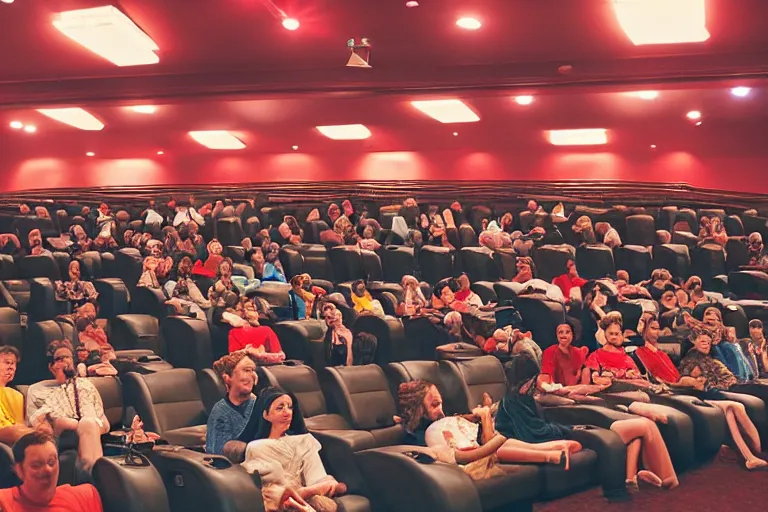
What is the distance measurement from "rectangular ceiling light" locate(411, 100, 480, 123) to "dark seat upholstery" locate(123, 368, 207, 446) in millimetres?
1370

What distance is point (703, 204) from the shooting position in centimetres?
317

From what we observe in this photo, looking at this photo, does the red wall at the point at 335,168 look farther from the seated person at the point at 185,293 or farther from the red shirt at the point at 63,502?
the red shirt at the point at 63,502

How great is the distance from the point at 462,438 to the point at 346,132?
1.38 metres

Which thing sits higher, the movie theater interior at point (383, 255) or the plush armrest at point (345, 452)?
the movie theater interior at point (383, 255)

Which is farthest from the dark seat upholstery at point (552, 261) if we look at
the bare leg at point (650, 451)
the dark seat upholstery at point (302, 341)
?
the dark seat upholstery at point (302, 341)

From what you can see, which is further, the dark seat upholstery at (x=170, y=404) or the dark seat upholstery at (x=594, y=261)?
the dark seat upholstery at (x=594, y=261)

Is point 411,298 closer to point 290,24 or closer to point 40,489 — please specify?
point 290,24

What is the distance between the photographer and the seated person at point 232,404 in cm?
254

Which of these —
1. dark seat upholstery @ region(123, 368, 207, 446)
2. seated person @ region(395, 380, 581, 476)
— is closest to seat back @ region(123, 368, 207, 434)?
dark seat upholstery @ region(123, 368, 207, 446)

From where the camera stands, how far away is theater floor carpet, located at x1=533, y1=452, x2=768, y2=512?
8.37 feet

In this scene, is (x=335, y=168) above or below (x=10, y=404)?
above

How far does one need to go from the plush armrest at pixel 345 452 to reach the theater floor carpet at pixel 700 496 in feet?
1.63

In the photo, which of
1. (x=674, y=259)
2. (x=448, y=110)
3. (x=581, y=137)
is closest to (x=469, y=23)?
(x=448, y=110)

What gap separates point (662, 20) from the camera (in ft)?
9.98
